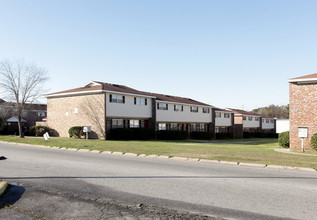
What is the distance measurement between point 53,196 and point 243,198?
432 cm

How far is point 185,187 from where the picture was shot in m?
7.11

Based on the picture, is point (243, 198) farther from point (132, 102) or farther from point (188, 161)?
point (132, 102)

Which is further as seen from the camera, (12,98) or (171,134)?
(171,134)

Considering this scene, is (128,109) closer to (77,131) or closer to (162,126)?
(77,131)

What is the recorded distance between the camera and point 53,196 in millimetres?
6254

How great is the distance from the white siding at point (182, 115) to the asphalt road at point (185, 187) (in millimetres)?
27358

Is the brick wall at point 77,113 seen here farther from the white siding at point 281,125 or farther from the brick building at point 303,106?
the white siding at point 281,125

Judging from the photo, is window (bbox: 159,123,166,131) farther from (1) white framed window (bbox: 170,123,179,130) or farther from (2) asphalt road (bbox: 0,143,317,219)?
(2) asphalt road (bbox: 0,143,317,219)

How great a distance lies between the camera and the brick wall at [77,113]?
2975 centimetres

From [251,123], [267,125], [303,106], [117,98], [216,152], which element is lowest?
[216,152]

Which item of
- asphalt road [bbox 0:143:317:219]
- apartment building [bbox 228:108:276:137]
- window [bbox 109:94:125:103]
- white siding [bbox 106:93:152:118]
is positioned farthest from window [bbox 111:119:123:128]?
apartment building [bbox 228:108:276:137]

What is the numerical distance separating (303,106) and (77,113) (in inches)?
924

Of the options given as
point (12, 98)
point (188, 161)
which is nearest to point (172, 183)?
point (188, 161)

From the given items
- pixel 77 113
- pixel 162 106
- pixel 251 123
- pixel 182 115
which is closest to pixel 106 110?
pixel 77 113
